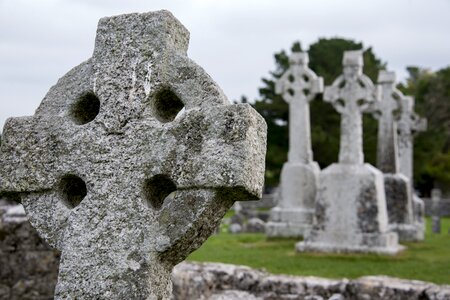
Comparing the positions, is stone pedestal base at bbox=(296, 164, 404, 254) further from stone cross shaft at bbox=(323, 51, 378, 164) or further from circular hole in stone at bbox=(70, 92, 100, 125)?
circular hole in stone at bbox=(70, 92, 100, 125)

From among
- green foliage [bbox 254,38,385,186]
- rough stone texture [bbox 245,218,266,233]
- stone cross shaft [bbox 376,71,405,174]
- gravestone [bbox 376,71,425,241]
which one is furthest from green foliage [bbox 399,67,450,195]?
gravestone [bbox 376,71,425,241]

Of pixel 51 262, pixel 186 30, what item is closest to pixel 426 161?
pixel 51 262

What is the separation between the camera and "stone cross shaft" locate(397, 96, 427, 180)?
16.9 metres

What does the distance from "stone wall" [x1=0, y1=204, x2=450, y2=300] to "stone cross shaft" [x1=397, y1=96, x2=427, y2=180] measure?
1186 centimetres

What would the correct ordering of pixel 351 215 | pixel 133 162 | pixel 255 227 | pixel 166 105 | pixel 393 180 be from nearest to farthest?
1. pixel 133 162
2. pixel 166 105
3. pixel 351 215
4. pixel 393 180
5. pixel 255 227

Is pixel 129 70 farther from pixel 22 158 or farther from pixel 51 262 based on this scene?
pixel 51 262

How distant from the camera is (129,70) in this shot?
288cm

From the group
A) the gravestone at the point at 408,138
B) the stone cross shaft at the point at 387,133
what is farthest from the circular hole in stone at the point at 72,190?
the gravestone at the point at 408,138

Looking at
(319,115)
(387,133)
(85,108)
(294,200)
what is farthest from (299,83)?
(319,115)

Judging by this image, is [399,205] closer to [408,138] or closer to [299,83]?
[408,138]

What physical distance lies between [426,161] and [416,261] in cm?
2692

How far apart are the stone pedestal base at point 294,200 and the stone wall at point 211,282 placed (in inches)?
321

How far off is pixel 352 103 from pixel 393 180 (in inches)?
125

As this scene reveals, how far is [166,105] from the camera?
9.71 ft
